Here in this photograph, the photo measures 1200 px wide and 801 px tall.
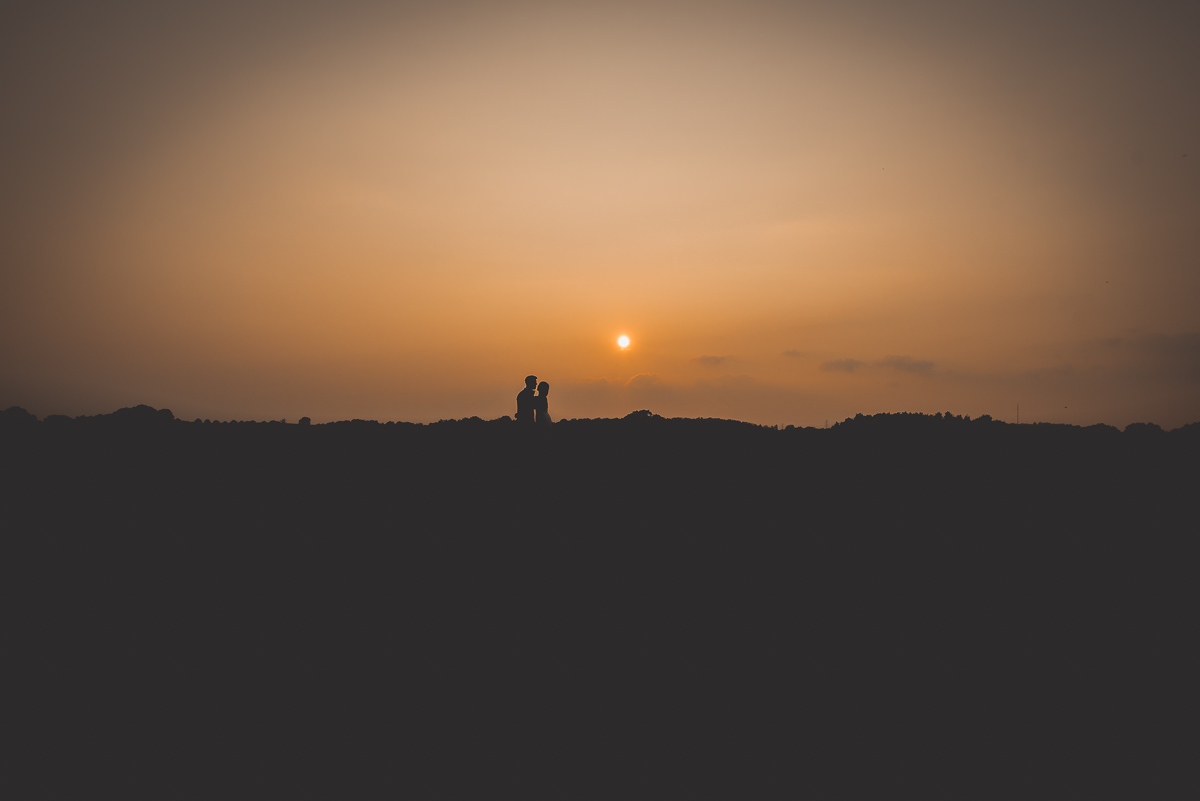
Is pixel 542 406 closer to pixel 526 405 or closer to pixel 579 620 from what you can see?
pixel 526 405

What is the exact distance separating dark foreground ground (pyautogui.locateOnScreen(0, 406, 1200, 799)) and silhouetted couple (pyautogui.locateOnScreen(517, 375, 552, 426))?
72cm

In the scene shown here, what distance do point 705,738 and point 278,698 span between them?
7.10m

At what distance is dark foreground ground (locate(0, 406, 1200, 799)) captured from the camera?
10773 mm

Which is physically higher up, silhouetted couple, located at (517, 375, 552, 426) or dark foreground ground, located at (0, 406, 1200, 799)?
silhouetted couple, located at (517, 375, 552, 426)

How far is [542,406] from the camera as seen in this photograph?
61.1 ft

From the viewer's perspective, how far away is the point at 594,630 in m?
13.3

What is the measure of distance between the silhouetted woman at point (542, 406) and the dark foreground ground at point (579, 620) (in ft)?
2.25

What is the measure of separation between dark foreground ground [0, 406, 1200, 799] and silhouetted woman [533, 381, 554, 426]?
0.69 m

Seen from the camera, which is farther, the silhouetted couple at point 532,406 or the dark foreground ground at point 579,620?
the silhouetted couple at point 532,406

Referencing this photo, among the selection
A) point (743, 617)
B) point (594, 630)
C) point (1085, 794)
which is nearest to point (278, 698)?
point (594, 630)

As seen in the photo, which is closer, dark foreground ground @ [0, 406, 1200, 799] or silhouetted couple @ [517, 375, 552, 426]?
dark foreground ground @ [0, 406, 1200, 799]

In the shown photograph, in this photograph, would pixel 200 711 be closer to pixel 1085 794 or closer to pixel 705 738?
pixel 705 738

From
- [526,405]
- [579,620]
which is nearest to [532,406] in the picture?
[526,405]

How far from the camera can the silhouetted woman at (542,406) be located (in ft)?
60.4
